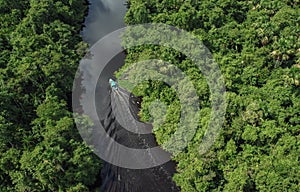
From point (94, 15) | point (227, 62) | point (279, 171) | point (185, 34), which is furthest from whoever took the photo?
point (94, 15)

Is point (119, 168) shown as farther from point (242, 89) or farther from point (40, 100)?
point (242, 89)

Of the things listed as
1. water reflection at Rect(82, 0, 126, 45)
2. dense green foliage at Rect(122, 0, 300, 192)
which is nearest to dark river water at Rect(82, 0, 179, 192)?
water reflection at Rect(82, 0, 126, 45)

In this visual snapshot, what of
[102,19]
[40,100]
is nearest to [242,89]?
[40,100]

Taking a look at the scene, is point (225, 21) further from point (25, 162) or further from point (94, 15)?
point (25, 162)

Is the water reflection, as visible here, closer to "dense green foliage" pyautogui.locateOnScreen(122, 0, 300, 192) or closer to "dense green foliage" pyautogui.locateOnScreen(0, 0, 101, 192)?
"dense green foliage" pyautogui.locateOnScreen(0, 0, 101, 192)

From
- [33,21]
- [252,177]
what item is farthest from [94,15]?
[252,177]

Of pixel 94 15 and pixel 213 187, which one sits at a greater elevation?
pixel 94 15
